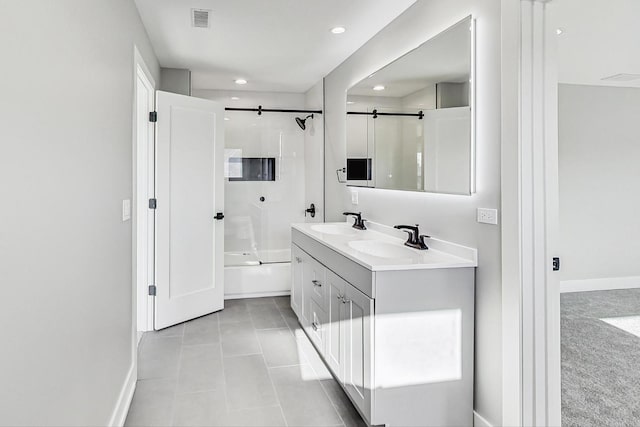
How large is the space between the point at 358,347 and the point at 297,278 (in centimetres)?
166

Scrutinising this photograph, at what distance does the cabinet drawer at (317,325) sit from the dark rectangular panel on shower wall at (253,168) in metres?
2.51

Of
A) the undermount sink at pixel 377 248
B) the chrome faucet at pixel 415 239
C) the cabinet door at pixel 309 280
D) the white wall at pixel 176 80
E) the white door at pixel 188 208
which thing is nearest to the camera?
the chrome faucet at pixel 415 239

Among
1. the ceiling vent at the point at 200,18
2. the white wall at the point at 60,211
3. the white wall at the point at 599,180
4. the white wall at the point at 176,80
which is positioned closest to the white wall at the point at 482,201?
the ceiling vent at the point at 200,18

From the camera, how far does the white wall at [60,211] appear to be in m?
1.01

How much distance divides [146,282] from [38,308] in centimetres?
282

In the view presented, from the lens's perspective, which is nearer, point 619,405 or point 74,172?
point 74,172

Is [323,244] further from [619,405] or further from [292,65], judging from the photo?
[292,65]

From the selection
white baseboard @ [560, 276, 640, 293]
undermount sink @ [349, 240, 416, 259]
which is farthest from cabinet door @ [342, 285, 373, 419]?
white baseboard @ [560, 276, 640, 293]

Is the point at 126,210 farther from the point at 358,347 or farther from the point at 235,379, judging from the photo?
the point at 358,347

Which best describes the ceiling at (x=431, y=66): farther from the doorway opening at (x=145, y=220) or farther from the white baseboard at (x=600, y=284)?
the white baseboard at (x=600, y=284)

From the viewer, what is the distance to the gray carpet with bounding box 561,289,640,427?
2.35 m

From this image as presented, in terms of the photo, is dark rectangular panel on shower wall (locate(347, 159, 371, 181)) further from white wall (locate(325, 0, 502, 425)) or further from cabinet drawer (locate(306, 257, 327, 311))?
cabinet drawer (locate(306, 257, 327, 311))

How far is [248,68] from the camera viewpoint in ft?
14.6

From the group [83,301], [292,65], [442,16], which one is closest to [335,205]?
[292,65]
